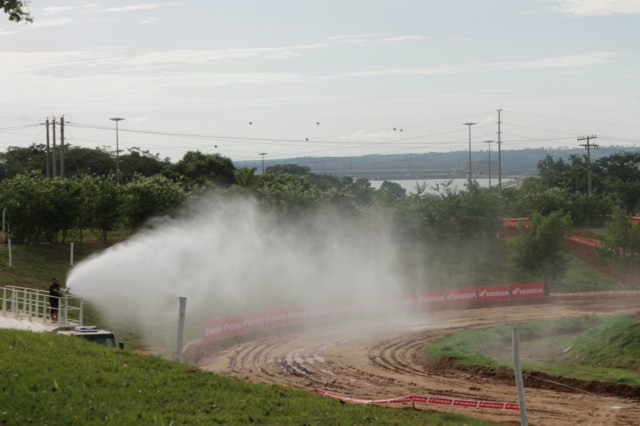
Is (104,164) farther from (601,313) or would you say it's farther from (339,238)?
(601,313)

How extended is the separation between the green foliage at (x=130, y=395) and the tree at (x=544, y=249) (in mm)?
52346

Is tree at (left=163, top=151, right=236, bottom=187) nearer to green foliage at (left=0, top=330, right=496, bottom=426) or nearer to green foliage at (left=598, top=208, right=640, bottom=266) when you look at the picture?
green foliage at (left=598, top=208, right=640, bottom=266)

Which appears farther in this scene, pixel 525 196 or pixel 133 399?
pixel 525 196

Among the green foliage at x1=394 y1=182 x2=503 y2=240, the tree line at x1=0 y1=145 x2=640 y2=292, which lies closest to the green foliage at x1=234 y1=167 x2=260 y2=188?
the tree line at x1=0 y1=145 x2=640 y2=292

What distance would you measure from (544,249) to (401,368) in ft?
116

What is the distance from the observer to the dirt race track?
30.6m

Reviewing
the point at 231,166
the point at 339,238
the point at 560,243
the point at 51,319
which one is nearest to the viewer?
the point at 51,319

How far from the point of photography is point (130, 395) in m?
19.6

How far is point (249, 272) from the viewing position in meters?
66.6

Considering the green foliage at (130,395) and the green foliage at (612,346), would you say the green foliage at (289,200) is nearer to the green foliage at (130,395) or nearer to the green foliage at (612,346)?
the green foliage at (612,346)

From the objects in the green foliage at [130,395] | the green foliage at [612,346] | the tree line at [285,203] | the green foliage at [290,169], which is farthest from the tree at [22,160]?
the green foliage at [130,395]

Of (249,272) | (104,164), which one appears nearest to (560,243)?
(249,272)

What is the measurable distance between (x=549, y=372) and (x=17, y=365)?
77.3ft

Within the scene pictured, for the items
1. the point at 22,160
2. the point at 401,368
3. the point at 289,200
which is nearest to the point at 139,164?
the point at 22,160
